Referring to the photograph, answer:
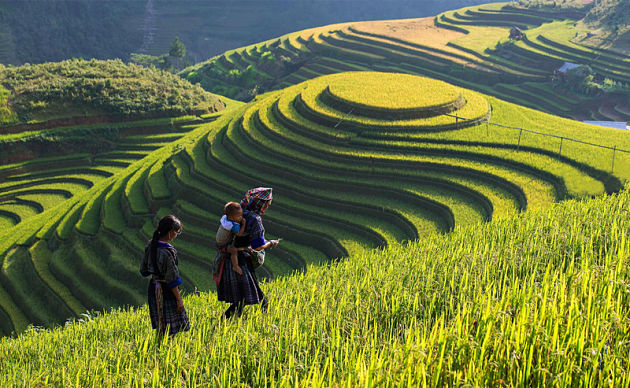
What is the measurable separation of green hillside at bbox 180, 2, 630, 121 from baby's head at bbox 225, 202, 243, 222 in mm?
45404

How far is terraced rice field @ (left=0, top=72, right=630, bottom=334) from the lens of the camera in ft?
58.7

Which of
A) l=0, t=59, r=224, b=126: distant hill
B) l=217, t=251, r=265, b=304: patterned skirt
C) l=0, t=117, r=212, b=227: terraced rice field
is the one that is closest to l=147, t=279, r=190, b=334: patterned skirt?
l=217, t=251, r=265, b=304: patterned skirt

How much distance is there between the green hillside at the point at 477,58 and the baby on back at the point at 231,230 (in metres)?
45.3

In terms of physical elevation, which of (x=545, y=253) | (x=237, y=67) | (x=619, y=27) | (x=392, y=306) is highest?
(x=619, y=27)

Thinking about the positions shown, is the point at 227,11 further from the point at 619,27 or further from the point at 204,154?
the point at 204,154

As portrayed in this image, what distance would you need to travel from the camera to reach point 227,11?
124 metres

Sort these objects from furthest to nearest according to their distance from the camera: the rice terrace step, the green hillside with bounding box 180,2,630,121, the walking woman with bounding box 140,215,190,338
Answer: the green hillside with bounding box 180,2,630,121 < the walking woman with bounding box 140,215,190,338 < the rice terrace step

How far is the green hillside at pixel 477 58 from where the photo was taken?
4516 centimetres

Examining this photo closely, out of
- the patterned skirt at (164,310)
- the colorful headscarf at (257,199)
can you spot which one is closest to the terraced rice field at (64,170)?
the patterned skirt at (164,310)

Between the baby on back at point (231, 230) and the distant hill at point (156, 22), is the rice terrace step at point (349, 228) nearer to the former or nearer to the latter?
the baby on back at point (231, 230)

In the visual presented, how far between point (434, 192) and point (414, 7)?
124 meters

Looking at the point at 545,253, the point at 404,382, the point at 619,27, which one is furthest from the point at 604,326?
the point at 619,27

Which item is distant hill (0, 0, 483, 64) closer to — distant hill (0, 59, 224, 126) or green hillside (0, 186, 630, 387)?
distant hill (0, 59, 224, 126)

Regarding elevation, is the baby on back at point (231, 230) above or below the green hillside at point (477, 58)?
below
